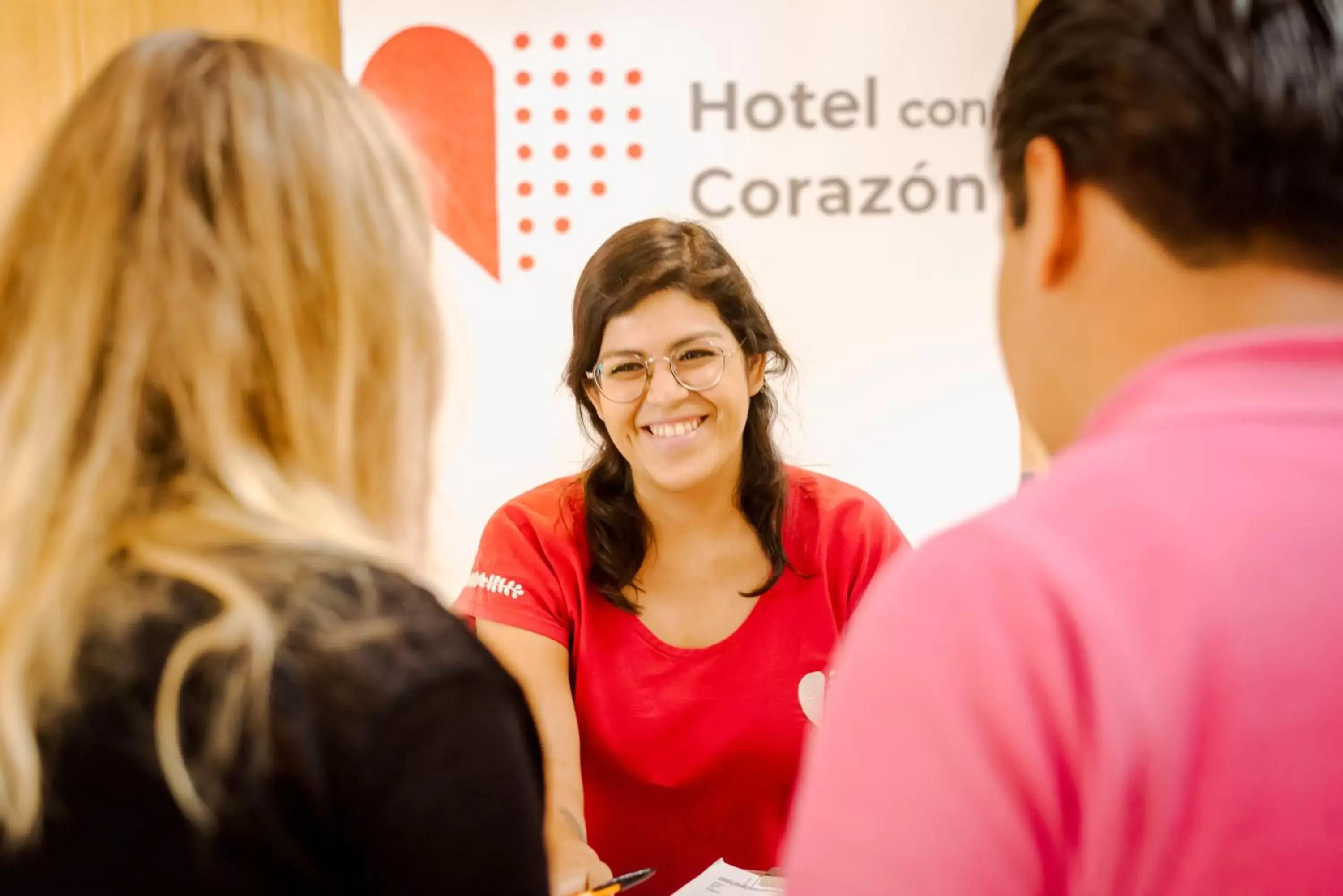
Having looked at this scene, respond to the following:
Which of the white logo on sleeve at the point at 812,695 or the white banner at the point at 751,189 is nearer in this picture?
the white logo on sleeve at the point at 812,695

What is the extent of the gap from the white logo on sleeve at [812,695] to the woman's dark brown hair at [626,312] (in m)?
0.16

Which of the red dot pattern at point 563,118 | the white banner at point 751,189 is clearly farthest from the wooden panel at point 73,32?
the red dot pattern at point 563,118

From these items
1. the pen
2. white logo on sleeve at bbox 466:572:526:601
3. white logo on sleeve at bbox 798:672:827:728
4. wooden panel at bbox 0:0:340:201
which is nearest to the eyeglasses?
white logo on sleeve at bbox 466:572:526:601

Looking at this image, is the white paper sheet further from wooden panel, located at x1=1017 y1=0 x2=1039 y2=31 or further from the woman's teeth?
wooden panel, located at x1=1017 y1=0 x2=1039 y2=31

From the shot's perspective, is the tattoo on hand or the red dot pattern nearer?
the tattoo on hand

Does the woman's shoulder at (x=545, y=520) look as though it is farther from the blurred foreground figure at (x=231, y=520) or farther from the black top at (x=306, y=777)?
the black top at (x=306, y=777)

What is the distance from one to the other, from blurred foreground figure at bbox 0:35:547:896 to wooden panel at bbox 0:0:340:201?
70.1 inches

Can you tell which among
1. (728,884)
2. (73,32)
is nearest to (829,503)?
(728,884)

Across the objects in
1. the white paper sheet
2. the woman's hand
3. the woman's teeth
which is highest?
the woman's teeth

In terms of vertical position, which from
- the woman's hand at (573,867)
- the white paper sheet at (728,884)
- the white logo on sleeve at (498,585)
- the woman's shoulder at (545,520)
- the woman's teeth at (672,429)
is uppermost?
the woman's teeth at (672,429)

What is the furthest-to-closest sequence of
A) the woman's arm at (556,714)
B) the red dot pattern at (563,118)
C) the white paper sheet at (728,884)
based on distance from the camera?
the red dot pattern at (563,118) → the woman's arm at (556,714) → the white paper sheet at (728,884)

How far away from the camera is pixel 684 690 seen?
178cm

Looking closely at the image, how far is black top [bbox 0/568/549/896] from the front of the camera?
1.84 feet

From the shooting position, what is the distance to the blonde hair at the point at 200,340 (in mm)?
605
